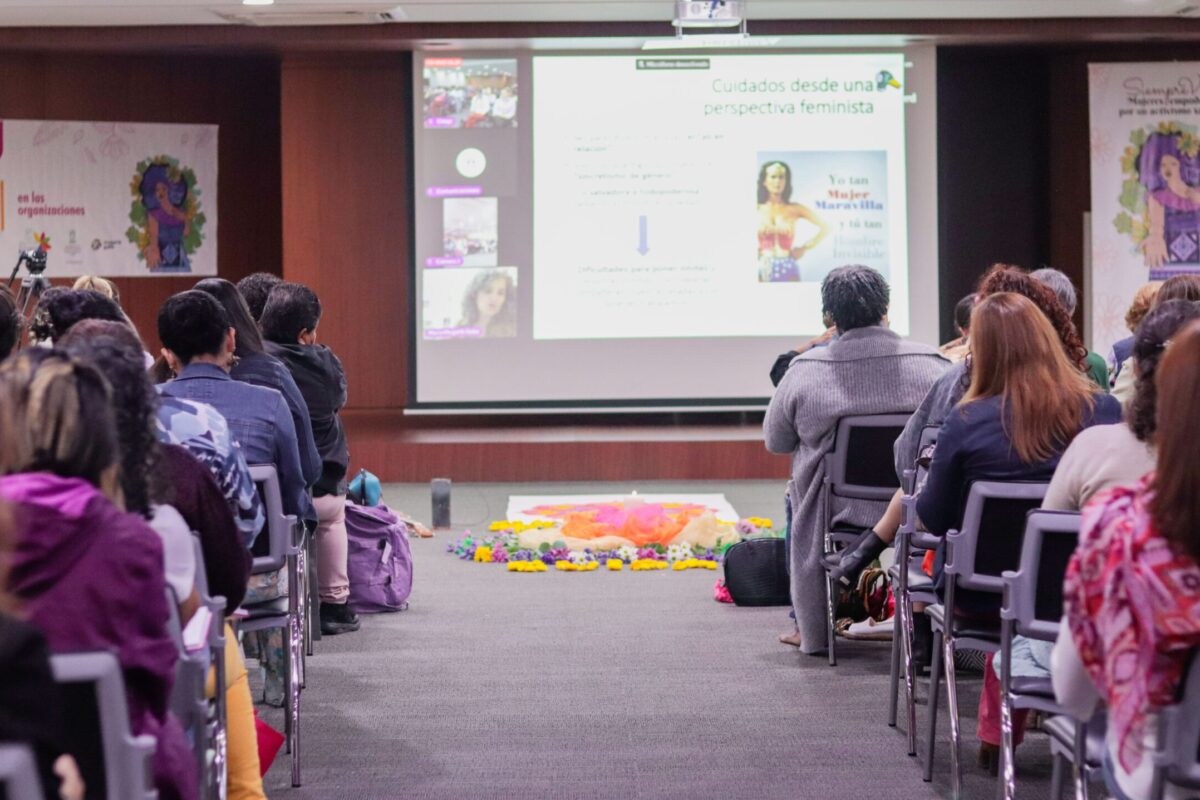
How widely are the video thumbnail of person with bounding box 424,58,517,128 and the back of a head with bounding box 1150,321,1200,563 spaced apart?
7243 mm

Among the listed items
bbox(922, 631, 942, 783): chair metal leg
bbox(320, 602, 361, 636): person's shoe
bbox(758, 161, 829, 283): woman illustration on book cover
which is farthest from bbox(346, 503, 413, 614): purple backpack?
bbox(758, 161, 829, 283): woman illustration on book cover

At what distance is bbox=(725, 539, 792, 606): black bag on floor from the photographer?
5223 mm

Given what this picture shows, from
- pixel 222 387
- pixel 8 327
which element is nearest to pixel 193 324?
pixel 222 387

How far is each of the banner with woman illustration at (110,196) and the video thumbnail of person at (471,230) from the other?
2.25 m

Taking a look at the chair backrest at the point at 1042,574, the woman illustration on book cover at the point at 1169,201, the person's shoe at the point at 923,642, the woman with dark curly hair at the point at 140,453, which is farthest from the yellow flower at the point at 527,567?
the woman illustration on book cover at the point at 1169,201

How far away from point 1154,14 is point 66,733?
851 cm

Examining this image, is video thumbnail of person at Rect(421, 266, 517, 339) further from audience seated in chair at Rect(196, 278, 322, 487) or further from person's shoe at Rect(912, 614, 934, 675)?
person's shoe at Rect(912, 614, 934, 675)

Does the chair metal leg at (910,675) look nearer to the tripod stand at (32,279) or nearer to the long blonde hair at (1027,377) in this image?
the long blonde hair at (1027,377)

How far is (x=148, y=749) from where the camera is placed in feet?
5.55

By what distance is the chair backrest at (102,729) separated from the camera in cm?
158

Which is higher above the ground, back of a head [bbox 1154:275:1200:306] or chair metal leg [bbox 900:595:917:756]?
back of a head [bbox 1154:275:1200:306]

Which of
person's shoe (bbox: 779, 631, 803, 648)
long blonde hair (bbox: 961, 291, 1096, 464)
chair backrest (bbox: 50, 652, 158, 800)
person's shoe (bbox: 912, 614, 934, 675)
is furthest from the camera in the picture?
person's shoe (bbox: 779, 631, 803, 648)

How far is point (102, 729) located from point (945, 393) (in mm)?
2435

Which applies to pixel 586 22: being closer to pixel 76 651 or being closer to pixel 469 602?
pixel 469 602
